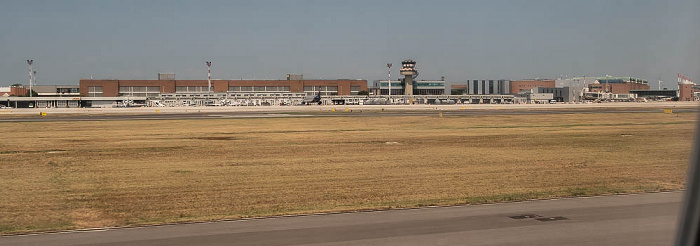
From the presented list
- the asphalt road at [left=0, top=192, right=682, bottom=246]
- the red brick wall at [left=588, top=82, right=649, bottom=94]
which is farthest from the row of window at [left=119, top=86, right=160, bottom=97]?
the asphalt road at [left=0, top=192, right=682, bottom=246]

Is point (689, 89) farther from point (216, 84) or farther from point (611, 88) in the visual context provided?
point (216, 84)

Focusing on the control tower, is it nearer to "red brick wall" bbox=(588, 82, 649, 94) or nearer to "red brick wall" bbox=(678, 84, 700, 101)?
"red brick wall" bbox=(588, 82, 649, 94)

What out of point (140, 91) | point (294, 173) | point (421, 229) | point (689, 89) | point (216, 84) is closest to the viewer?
point (689, 89)

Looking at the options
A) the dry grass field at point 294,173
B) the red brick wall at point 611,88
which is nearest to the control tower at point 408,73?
the red brick wall at point 611,88

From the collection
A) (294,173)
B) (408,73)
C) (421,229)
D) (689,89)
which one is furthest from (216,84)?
(689,89)

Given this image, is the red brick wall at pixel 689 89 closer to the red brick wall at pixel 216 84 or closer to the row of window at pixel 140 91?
the red brick wall at pixel 216 84

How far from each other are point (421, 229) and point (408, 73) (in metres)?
164

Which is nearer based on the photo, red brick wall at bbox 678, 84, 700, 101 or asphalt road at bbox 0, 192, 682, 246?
red brick wall at bbox 678, 84, 700, 101

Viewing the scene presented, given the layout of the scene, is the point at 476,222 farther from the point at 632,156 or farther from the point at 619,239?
the point at 632,156

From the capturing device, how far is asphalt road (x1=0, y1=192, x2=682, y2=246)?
39.2 feet

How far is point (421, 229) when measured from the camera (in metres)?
13.2

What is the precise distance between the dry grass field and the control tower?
137m

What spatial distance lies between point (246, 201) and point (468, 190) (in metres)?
6.57

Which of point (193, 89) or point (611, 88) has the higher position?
point (193, 89)
